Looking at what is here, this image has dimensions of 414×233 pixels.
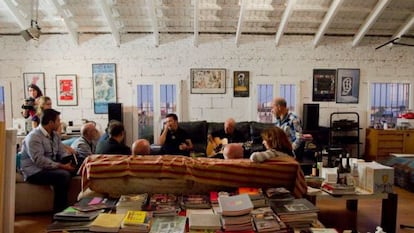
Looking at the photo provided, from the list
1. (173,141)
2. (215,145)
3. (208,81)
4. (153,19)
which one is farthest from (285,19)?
(173,141)

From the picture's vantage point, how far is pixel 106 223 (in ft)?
5.98

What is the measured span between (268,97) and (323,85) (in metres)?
1.22

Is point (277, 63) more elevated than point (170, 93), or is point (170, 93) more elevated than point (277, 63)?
point (277, 63)

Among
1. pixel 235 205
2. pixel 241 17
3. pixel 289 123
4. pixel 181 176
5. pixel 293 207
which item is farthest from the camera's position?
pixel 241 17

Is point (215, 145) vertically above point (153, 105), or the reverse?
point (153, 105)

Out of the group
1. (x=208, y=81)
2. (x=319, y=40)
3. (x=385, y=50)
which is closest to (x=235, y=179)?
(x=208, y=81)

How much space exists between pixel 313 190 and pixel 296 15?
13.9 feet

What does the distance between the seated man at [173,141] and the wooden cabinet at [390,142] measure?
416 cm

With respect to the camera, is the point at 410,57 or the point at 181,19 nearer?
the point at 181,19

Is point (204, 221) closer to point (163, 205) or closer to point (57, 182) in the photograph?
point (163, 205)

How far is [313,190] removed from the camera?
276 centimetres

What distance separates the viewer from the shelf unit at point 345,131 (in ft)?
20.7

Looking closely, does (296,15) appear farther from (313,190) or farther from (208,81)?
(313,190)

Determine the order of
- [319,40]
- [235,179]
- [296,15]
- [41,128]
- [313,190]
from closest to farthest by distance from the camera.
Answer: [235,179] < [313,190] < [41,128] < [296,15] < [319,40]
